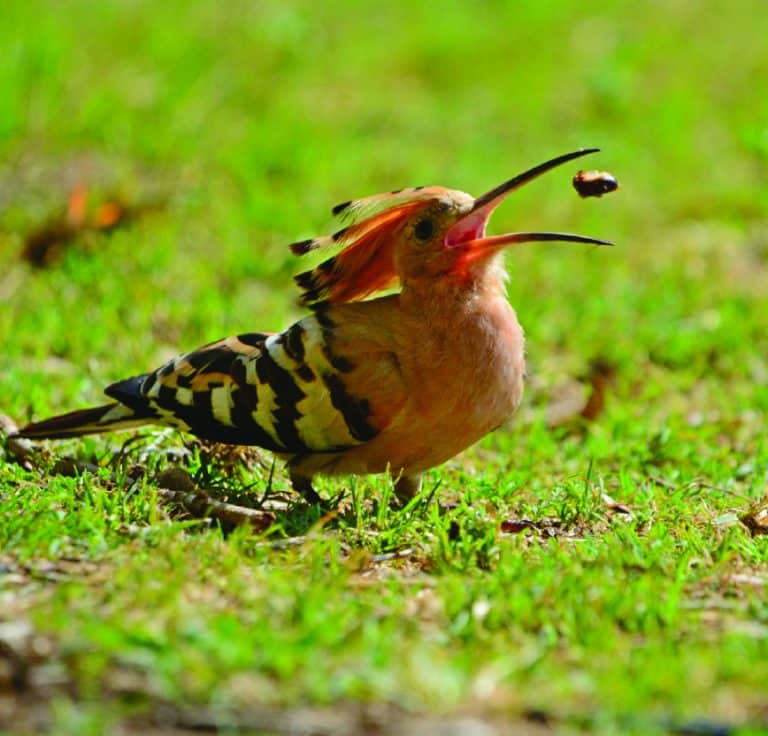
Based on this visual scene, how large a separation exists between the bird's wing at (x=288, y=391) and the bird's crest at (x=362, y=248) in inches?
5.5

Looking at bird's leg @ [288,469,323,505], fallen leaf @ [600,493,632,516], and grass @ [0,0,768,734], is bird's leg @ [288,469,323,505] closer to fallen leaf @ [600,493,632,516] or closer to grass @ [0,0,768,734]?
grass @ [0,0,768,734]

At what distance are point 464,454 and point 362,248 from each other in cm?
109

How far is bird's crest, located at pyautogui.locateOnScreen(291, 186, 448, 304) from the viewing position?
3816 mm

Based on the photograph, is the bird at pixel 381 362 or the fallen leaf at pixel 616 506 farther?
the fallen leaf at pixel 616 506

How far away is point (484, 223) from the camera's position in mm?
3877

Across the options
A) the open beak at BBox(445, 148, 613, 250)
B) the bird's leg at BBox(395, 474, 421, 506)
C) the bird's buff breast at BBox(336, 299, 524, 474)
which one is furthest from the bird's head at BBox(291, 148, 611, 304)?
the bird's leg at BBox(395, 474, 421, 506)

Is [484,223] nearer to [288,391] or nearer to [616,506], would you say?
[288,391]

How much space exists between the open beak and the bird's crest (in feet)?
0.37

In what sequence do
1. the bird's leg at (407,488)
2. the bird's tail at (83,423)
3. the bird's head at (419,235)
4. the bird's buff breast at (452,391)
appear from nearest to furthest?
the bird's buff breast at (452,391) → the bird's head at (419,235) → the bird's leg at (407,488) → the bird's tail at (83,423)

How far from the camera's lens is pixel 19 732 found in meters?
2.29

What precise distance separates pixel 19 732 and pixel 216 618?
51 centimetres

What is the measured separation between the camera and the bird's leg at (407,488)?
388 centimetres

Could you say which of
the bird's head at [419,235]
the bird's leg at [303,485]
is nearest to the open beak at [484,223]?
the bird's head at [419,235]

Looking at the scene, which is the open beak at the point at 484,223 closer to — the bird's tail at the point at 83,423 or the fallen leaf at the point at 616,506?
the fallen leaf at the point at 616,506
